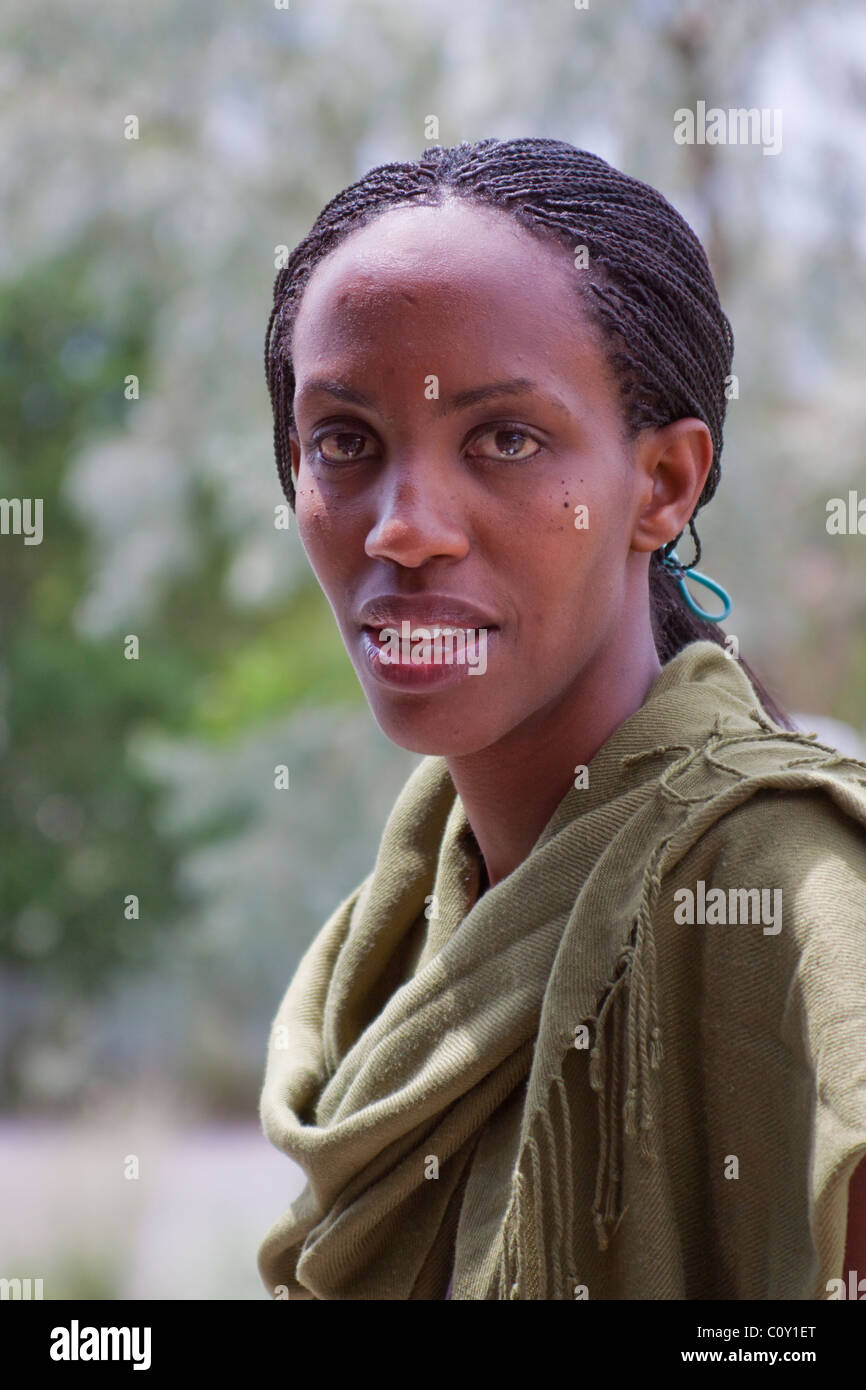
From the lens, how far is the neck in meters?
1.28

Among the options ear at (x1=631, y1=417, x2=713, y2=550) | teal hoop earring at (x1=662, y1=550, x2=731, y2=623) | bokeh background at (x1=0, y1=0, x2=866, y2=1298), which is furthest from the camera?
bokeh background at (x1=0, y1=0, x2=866, y2=1298)

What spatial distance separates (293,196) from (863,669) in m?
2.95

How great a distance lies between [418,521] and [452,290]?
18 cm

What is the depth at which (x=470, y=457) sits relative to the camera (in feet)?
3.81

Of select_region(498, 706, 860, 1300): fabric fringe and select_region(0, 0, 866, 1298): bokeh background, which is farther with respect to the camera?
select_region(0, 0, 866, 1298): bokeh background

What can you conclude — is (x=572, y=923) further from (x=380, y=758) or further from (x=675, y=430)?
(x=380, y=758)

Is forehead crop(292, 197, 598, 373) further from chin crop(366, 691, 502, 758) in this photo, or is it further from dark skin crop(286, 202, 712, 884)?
chin crop(366, 691, 502, 758)

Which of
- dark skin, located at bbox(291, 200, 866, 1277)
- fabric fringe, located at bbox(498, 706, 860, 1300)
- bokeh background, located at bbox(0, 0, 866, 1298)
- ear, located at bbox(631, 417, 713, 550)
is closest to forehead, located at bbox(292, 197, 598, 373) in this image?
dark skin, located at bbox(291, 200, 866, 1277)

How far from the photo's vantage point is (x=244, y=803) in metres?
5.91

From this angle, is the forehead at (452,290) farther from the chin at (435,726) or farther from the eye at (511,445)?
the chin at (435,726)

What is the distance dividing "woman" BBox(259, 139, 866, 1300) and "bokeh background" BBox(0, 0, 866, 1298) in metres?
3.37

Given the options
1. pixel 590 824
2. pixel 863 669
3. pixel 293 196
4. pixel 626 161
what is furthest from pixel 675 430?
pixel 863 669

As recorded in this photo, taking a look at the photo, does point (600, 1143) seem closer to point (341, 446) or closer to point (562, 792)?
point (562, 792)

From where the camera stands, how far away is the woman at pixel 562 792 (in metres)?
1.06
